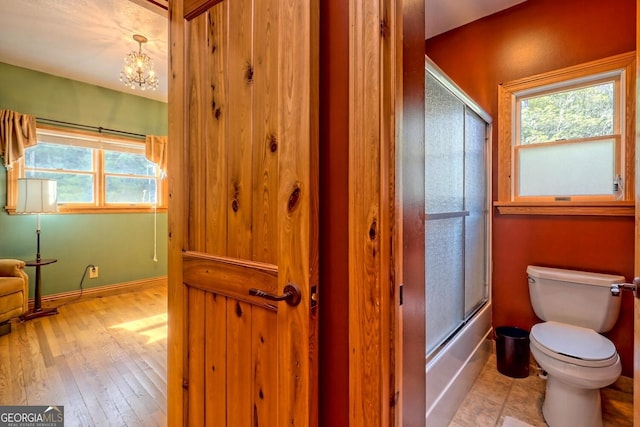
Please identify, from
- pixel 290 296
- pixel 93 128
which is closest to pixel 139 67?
pixel 93 128

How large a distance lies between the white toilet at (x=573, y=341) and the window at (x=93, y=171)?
4.46 meters

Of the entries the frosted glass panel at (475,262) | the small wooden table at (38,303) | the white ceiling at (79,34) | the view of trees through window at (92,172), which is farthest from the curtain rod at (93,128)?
the frosted glass panel at (475,262)

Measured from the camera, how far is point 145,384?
6.48 ft

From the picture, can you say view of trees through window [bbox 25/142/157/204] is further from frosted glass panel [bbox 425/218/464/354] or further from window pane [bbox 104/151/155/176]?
frosted glass panel [bbox 425/218/464/354]

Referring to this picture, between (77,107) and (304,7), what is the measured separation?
13.0ft

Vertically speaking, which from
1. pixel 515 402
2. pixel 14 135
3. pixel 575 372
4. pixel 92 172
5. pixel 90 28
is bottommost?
pixel 515 402

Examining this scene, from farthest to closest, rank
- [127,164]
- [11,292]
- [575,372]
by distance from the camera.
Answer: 1. [127,164]
2. [11,292]
3. [575,372]

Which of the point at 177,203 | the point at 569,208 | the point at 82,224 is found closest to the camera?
the point at 177,203

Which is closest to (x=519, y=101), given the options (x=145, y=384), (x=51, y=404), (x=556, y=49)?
(x=556, y=49)

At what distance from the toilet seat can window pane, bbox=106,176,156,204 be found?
4545mm

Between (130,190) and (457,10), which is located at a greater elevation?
(457,10)

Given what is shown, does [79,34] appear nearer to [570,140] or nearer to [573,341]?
[570,140]

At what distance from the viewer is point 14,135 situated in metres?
3.06

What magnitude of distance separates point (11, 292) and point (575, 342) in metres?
4.29
